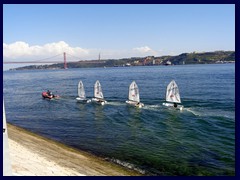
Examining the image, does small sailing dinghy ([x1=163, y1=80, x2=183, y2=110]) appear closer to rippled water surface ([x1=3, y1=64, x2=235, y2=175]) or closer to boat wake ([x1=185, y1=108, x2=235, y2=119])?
rippled water surface ([x1=3, y1=64, x2=235, y2=175])

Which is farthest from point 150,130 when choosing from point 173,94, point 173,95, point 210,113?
point 173,94

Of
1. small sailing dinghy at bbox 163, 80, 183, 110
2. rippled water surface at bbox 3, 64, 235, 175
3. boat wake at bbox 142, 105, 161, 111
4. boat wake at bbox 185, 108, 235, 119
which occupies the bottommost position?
rippled water surface at bbox 3, 64, 235, 175

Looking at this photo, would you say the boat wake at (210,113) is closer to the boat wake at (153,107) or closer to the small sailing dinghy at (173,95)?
the small sailing dinghy at (173,95)

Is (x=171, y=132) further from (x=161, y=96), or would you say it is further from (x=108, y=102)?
(x=161, y=96)

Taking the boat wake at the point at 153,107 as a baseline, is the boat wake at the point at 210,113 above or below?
below

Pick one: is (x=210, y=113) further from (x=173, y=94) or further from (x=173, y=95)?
(x=173, y=94)

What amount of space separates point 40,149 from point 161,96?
3685 cm

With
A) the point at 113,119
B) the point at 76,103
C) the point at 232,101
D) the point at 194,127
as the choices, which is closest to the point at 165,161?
the point at 194,127

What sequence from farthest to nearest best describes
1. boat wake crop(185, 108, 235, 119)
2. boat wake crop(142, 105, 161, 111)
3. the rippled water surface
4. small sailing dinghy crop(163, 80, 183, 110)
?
small sailing dinghy crop(163, 80, 183, 110), boat wake crop(142, 105, 161, 111), boat wake crop(185, 108, 235, 119), the rippled water surface

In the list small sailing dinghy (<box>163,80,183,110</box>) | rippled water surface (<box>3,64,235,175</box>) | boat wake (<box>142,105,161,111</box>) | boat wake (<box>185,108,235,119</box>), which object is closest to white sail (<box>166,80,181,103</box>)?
small sailing dinghy (<box>163,80,183,110</box>)

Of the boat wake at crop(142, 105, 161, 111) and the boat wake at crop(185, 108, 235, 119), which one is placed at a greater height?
the boat wake at crop(142, 105, 161, 111)

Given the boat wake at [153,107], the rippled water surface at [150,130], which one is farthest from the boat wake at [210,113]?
the boat wake at [153,107]

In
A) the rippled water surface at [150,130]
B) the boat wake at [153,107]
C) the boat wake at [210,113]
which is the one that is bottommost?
the rippled water surface at [150,130]

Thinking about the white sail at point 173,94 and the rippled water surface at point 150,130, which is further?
the white sail at point 173,94
